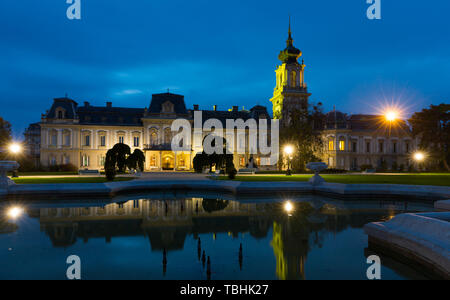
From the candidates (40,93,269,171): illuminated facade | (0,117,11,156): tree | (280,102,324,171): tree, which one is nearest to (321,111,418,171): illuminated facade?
(280,102,324,171): tree

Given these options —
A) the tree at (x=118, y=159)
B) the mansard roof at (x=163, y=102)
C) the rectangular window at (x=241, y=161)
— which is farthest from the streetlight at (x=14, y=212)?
the rectangular window at (x=241, y=161)

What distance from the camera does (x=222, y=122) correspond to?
52312 mm

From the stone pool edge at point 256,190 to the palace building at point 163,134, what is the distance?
2382 cm

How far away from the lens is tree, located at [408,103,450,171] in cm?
4162

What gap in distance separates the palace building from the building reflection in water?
98.4 feet

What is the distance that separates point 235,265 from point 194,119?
4499 cm

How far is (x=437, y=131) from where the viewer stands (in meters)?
42.4

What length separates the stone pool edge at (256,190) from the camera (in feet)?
53.8

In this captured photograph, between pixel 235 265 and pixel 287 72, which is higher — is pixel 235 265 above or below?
below

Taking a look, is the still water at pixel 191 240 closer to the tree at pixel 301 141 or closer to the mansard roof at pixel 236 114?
the tree at pixel 301 141

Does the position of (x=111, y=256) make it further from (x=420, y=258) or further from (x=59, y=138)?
(x=59, y=138)

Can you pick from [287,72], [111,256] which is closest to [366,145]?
[287,72]

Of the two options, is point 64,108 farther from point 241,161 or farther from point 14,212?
point 14,212
